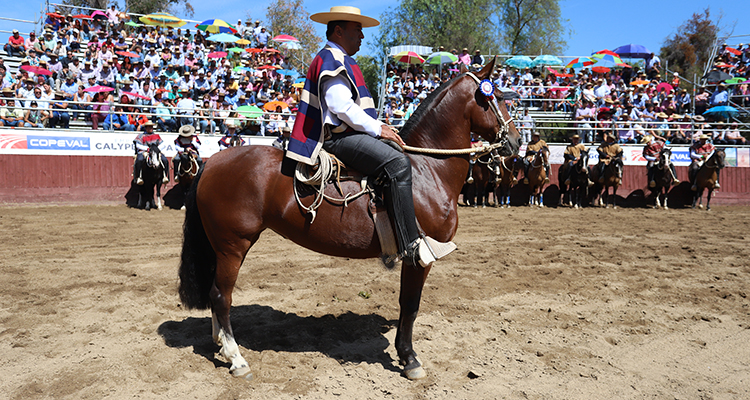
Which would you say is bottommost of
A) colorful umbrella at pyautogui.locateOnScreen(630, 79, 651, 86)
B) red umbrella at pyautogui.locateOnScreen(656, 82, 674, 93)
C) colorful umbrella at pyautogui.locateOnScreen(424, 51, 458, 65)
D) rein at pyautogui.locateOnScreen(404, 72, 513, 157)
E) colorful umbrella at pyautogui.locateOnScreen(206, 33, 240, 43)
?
rein at pyautogui.locateOnScreen(404, 72, 513, 157)

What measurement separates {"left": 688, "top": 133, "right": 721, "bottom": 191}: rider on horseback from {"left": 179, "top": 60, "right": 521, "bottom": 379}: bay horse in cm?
1570

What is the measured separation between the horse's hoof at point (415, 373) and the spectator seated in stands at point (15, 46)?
22516mm

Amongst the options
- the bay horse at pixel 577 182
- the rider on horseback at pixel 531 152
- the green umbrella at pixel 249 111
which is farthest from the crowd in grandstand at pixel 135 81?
the bay horse at pixel 577 182

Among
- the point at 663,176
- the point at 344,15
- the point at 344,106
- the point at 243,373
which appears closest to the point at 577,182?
the point at 663,176

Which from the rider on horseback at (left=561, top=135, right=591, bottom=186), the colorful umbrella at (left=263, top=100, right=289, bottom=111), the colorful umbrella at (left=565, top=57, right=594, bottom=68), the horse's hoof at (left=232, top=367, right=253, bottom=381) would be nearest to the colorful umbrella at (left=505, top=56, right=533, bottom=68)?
the colorful umbrella at (left=565, top=57, right=594, bottom=68)

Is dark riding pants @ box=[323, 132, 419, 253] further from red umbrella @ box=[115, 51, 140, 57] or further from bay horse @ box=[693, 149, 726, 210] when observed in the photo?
red umbrella @ box=[115, 51, 140, 57]

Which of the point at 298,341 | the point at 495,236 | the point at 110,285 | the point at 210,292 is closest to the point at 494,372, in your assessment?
the point at 298,341

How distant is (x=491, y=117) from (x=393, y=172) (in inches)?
39.8

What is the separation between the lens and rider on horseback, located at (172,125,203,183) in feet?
46.2

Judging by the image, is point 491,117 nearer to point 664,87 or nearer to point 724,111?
point 724,111

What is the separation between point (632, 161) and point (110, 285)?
684 inches

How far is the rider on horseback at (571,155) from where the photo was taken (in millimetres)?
16656

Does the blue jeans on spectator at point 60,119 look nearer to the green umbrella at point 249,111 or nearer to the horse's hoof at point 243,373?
the green umbrella at point 249,111

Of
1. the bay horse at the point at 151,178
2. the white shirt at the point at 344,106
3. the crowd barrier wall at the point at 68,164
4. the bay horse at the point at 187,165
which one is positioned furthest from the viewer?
the bay horse at the point at 187,165
